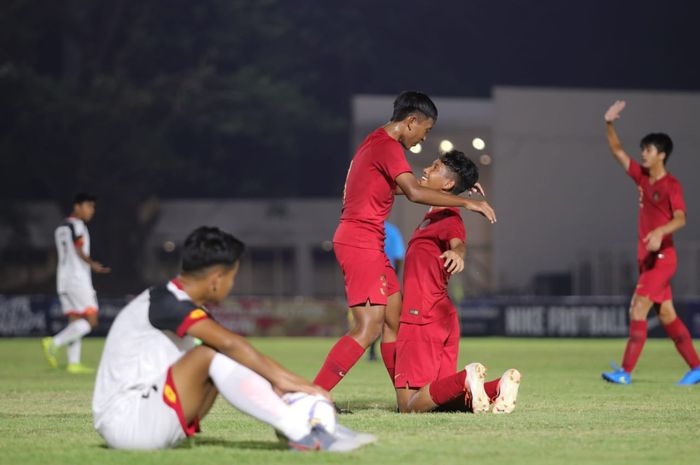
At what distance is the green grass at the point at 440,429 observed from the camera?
6781mm

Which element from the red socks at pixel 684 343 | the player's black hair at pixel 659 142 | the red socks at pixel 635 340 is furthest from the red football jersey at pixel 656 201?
the red socks at pixel 684 343

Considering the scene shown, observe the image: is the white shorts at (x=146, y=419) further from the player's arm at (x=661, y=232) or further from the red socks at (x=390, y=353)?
the player's arm at (x=661, y=232)

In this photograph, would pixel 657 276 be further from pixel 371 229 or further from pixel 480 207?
pixel 480 207

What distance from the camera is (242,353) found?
653 centimetres

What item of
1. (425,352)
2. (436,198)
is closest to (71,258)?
(425,352)

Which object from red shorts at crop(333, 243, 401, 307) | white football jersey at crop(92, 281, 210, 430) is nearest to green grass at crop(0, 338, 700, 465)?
white football jersey at crop(92, 281, 210, 430)

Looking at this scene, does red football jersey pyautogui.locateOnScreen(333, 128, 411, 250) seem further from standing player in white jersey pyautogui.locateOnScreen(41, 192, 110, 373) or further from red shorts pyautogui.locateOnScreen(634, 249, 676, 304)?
standing player in white jersey pyautogui.locateOnScreen(41, 192, 110, 373)

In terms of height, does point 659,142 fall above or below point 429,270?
above

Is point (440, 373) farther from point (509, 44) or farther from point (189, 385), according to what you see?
point (509, 44)

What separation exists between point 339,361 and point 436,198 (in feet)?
4.42

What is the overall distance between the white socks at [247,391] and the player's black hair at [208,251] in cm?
48

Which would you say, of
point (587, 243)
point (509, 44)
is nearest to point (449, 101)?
point (587, 243)

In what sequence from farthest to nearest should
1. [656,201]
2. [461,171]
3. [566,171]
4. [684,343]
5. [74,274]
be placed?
[566,171], [74,274], [684,343], [656,201], [461,171]

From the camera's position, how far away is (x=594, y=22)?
196 feet
